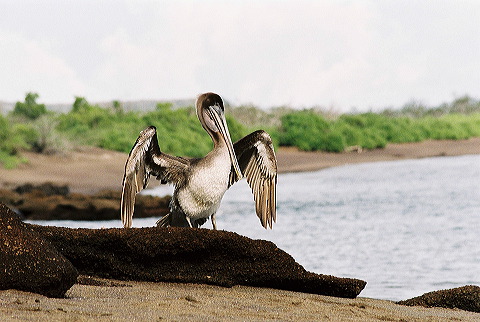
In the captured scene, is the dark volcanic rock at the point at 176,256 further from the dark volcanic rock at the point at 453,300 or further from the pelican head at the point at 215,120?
the dark volcanic rock at the point at 453,300

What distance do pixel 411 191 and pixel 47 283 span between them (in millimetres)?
16695

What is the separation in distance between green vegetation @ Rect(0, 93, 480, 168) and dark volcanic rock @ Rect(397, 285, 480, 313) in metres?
Result: 14.6

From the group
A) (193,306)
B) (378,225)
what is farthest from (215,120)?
(378,225)

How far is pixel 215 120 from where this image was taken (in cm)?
551

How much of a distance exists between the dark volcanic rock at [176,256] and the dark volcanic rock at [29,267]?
81 centimetres

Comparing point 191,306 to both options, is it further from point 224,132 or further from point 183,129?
point 183,129

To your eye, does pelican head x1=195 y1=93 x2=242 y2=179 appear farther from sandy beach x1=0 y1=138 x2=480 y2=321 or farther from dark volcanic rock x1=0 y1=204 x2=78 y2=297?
dark volcanic rock x1=0 y1=204 x2=78 y2=297

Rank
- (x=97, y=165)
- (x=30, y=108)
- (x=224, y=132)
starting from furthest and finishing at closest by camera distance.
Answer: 1. (x=30, y=108)
2. (x=97, y=165)
3. (x=224, y=132)

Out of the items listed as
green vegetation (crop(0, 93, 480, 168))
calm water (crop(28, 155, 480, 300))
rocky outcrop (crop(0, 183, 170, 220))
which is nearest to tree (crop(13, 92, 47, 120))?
green vegetation (crop(0, 93, 480, 168))

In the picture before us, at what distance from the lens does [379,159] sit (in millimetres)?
29047

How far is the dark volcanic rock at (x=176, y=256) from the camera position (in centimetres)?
501

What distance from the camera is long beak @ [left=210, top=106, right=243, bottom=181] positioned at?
540 centimetres

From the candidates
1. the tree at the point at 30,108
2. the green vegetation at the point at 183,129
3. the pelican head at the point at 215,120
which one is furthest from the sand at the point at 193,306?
the tree at the point at 30,108

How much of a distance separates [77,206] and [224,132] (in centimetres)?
864
